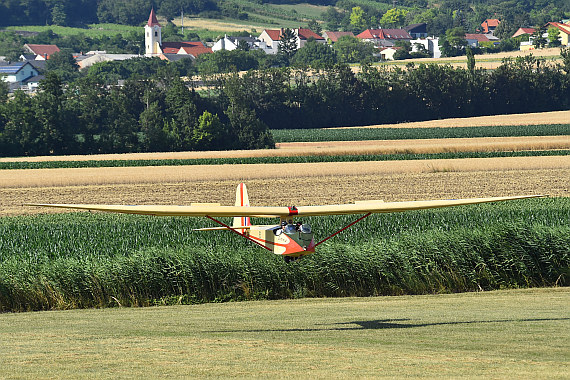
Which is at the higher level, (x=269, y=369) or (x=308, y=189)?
(x=269, y=369)

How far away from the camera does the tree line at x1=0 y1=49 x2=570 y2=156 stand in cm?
8606

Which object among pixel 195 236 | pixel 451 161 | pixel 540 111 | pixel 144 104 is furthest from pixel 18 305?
pixel 540 111

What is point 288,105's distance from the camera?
119438 millimetres

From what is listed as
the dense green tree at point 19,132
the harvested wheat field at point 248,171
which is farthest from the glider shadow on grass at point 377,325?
A: the dense green tree at point 19,132

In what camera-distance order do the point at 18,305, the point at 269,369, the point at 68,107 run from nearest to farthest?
the point at 269,369 < the point at 18,305 < the point at 68,107

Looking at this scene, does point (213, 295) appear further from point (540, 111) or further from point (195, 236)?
point (540, 111)

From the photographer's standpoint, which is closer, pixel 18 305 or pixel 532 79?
pixel 18 305

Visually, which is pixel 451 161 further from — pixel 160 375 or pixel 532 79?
pixel 532 79

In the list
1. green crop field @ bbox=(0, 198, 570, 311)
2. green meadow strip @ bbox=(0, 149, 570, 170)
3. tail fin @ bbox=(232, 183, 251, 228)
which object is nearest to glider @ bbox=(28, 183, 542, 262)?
tail fin @ bbox=(232, 183, 251, 228)

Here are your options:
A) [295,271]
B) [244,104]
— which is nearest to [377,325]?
[295,271]

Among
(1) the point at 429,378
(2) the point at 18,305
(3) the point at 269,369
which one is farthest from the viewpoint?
(2) the point at 18,305

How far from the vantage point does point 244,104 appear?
94.6m

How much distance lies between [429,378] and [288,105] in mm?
107646

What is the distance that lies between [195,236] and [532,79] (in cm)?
11326
